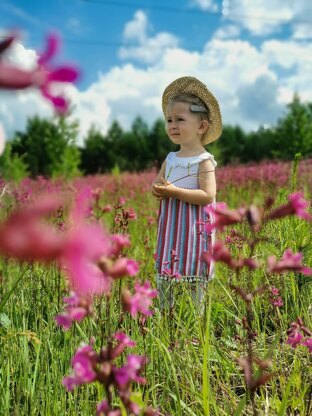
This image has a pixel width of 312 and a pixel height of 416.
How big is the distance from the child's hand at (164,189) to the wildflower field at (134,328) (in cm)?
42

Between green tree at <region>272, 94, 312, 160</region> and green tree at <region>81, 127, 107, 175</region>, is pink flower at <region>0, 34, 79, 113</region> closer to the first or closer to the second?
green tree at <region>272, 94, 312, 160</region>

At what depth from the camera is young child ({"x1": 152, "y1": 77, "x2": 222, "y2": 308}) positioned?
258 cm

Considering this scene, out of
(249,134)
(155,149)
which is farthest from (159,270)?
(249,134)

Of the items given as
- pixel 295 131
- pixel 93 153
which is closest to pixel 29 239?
pixel 295 131

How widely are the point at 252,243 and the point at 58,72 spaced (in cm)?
57

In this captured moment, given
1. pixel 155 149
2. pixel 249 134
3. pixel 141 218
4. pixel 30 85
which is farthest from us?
pixel 249 134

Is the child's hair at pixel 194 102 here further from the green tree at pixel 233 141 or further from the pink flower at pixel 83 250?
the green tree at pixel 233 141

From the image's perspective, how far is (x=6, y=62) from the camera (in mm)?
385

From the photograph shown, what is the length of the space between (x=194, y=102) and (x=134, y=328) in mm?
1498

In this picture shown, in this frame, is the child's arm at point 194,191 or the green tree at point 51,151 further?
the green tree at point 51,151

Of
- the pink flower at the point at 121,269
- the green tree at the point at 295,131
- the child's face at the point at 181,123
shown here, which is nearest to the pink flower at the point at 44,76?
the pink flower at the point at 121,269

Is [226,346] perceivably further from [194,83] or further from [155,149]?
[155,149]

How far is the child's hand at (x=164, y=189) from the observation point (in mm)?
2543

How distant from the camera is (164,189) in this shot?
8.37 feet
